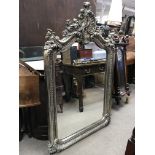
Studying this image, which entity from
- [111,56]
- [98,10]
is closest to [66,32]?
[111,56]

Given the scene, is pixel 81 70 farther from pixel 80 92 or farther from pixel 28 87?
pixel 28 87

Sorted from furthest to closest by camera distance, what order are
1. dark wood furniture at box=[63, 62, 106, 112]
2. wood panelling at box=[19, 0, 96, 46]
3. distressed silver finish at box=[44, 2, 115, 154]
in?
wood panelling at box=[19, 0, 96, 46]
dark wood furniture at box=[63, 62, 106, 112]
distressed silver finish at box=[44, 2, 115, 154]

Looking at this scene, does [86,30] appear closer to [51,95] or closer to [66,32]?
[66,32]

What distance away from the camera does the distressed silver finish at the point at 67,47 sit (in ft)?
4.88

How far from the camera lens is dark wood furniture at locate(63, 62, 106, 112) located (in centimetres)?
179

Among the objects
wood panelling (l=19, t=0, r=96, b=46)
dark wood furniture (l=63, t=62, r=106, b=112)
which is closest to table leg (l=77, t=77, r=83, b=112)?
dark wood furniture (l=63, t=62, r=106, b=112)

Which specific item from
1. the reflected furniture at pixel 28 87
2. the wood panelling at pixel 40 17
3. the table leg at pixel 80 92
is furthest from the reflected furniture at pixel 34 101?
the wood panelling at pixel 40 17

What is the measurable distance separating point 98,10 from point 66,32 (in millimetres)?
1825

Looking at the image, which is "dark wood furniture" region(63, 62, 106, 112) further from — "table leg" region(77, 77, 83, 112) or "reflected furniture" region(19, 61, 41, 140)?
"reflected furniture" region(19, 61, 41, 140)

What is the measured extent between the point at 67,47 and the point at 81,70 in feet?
1.14

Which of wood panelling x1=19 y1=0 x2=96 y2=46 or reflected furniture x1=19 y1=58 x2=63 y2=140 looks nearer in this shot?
reflected furniture x1=19 y1=58 x2=63 y2=140

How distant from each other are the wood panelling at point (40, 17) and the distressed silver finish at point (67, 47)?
57 centimetres

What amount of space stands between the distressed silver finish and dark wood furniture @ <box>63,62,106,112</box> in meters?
0.10
